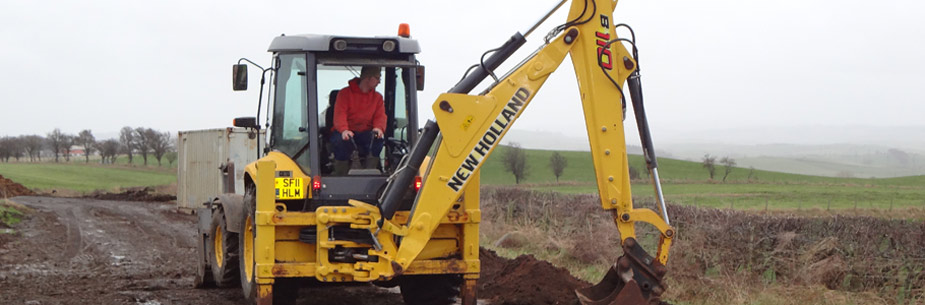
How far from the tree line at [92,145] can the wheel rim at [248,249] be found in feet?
252

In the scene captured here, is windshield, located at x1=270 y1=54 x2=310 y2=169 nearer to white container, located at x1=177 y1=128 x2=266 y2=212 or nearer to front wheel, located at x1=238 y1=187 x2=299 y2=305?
front wheel, located at x1=238 y1=187 x2=299 y2=305

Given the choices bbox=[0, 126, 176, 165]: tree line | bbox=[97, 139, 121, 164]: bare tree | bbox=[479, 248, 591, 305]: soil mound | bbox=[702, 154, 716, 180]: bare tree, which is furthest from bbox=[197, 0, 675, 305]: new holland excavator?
bbox=[97, 139, 121, 164]: bare tree

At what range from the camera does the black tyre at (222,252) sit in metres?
9.37

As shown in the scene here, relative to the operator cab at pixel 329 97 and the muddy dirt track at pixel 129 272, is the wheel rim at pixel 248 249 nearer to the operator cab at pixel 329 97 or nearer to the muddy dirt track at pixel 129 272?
the operator cab at pixel 329 97

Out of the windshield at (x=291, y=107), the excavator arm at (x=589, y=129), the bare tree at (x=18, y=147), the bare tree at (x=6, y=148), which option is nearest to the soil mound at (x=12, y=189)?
the windshield at (x=291, y=107)

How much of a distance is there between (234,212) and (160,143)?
272 ft

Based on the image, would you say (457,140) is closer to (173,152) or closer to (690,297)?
(690,297)

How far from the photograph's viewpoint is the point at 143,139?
89.4 meters

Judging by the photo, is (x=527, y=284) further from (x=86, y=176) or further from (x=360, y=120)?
(x=86, y=176)

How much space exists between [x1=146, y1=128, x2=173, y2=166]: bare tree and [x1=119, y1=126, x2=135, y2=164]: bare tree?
9.89ft

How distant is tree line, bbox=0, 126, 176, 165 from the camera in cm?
8906

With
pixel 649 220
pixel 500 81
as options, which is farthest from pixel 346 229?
pixel 649 220

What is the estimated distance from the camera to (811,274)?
10.2 metres

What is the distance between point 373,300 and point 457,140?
3364mm
